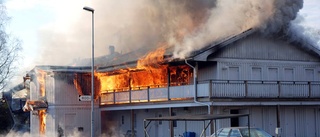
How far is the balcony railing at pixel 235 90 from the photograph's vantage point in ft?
101

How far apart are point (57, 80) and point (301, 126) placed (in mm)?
17088

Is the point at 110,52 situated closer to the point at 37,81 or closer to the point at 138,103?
the point at 37,81

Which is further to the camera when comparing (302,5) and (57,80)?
(57,80)

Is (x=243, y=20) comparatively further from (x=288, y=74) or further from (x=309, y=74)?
(x=309, y=74)

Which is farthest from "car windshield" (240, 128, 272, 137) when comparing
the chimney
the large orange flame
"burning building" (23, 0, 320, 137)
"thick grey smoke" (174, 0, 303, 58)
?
the chimney

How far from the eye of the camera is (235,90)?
31250mm

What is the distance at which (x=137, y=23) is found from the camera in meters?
47.6

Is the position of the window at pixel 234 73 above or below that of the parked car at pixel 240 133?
above

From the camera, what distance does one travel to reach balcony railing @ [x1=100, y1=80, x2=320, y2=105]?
30.8 meters

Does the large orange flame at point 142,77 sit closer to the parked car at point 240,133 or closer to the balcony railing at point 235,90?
the balcony railing at point 235,90

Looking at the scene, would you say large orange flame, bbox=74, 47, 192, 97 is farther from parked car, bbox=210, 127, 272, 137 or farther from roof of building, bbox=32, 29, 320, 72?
parked car, bbox=210, 127, 272, 137

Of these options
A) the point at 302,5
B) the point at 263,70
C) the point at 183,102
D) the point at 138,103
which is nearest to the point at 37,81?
the point at 138,103

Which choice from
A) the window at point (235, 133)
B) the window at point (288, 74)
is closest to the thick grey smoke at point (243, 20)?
the window at point (288, 74)

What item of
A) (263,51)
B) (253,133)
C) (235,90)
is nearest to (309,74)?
(263,51)
